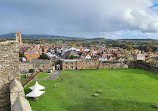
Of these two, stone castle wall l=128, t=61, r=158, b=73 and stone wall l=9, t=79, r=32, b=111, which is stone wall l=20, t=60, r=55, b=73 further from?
stone wall l=9, t=79, r=32, b=111

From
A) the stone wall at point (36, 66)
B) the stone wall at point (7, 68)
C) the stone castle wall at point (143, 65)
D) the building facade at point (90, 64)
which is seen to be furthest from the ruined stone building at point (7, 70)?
the stone castle wall at point (143, 65)

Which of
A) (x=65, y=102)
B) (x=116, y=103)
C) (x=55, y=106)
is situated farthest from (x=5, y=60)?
(x=116, y=103)

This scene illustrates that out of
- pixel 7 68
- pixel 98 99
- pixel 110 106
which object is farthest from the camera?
pixel 98 99

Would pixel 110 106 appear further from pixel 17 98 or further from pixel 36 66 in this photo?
pixel 36 66

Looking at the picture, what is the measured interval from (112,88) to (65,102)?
833 cm

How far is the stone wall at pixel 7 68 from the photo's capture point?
6.53 m

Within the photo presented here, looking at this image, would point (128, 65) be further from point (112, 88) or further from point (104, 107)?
point (104, 107)

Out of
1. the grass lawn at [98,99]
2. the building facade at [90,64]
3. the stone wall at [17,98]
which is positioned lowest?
the grass lawn at [98,99]

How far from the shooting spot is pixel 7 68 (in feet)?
21.6

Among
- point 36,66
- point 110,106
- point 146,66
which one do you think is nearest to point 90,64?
point 146,66

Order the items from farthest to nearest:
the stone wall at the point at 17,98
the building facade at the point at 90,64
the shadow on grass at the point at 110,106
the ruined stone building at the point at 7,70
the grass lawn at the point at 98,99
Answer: the building facade at the point at 90,64
the grass lawn at the point at 98,99
the shadow on grass at the point at 110,106
the ruined stone building at the point at 7,70
the stone wall at the point at 17,98

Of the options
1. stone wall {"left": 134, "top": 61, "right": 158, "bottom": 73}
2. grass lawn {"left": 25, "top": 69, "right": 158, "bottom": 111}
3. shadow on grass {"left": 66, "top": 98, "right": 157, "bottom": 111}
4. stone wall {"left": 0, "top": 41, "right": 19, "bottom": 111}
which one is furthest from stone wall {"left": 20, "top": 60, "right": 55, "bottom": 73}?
stone wall {"left": 0, "top": 41, "right": 19, "bottom": 111}

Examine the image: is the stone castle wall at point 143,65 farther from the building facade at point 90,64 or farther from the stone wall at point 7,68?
the stone wall at point 7,68

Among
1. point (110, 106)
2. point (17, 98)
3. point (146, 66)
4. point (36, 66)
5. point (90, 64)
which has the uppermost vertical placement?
point (17, 98)
